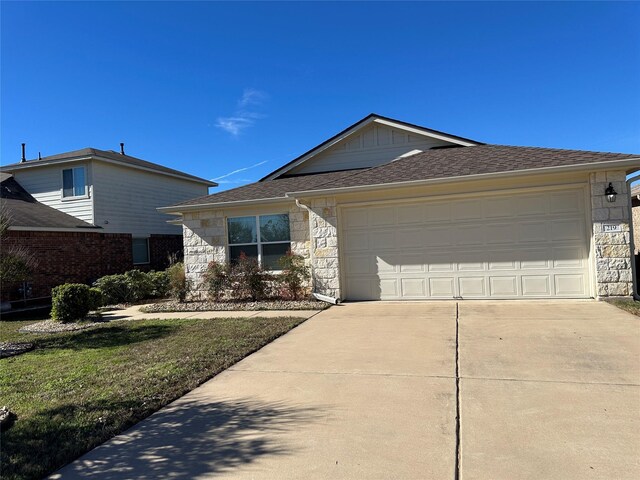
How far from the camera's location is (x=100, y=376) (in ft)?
17.1

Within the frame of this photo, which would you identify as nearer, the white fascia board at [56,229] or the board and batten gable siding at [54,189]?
the white fascia board at [56,229]

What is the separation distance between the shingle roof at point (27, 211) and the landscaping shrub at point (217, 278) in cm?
723

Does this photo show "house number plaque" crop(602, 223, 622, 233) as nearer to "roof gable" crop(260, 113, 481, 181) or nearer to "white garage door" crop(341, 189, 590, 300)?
"white garage door" crop(341, 189, 590, 300)

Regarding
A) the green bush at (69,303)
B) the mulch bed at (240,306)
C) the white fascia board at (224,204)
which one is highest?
the white fascia board at (224,204)

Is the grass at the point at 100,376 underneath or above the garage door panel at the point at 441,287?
underneath

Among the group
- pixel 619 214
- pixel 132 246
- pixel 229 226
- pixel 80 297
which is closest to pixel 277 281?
pixel 229 226

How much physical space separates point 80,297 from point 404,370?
8154 mm

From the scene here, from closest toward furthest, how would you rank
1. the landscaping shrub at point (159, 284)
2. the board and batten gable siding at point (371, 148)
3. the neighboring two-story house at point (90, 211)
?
the board and batten gable siding at point (371, 148) → the landscaping shrub at point (159, 284) → the neighboring two-story house at point (90, 211)

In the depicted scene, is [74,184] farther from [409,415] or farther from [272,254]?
[409,415]

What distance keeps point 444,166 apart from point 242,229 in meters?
5.62

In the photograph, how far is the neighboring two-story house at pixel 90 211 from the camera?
15.1m

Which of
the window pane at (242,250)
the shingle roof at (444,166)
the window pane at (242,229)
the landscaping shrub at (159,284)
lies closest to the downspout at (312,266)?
the shingle roof at (444,166)

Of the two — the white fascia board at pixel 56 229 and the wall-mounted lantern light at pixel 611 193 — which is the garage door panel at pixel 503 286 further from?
the white fascia board at pixel 56 229

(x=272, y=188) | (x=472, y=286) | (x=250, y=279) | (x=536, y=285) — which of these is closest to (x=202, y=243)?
(x=250, y=279)
